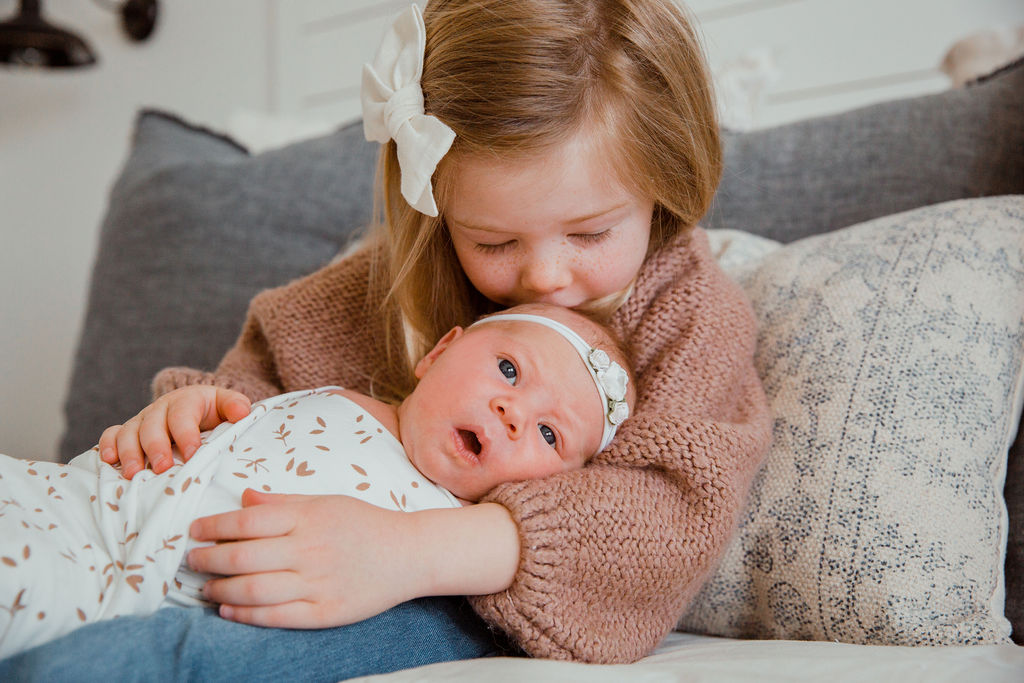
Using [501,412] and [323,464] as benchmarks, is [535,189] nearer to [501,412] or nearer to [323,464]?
[501,412]

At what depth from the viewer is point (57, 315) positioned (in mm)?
2398

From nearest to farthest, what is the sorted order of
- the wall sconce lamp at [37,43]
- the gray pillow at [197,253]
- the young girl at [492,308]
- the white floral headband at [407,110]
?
the young girl at [492,308] → the white floral headband at [407,110] → the gray pillow at [197,253] → the wall sconce lamp at [37,43]

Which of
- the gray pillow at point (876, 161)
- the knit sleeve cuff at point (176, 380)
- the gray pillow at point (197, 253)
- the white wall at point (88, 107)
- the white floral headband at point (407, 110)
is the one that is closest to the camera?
the white floral headband at point (407, 110)

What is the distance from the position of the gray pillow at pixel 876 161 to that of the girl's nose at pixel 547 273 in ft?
1.73

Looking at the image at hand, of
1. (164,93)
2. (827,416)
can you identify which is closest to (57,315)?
(164,93)

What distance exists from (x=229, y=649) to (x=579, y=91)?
63cm

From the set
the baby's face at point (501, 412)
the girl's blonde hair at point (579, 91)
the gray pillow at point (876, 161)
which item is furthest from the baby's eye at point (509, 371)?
the gray pillow at point (876, 161)

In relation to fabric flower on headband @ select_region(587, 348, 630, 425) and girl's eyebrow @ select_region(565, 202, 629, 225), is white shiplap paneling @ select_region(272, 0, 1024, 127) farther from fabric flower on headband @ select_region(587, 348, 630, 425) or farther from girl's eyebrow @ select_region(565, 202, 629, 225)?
fabric flower on headband @ select_region(587, 348, 630, 425)

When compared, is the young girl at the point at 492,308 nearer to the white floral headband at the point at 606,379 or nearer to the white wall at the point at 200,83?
the white floral headband at the point at 606,379

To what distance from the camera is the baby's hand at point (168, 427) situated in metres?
0.76

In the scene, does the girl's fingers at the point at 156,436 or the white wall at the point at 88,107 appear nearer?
the girl's fingers at the point at 156,436

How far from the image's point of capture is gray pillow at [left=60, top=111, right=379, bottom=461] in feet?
4.70

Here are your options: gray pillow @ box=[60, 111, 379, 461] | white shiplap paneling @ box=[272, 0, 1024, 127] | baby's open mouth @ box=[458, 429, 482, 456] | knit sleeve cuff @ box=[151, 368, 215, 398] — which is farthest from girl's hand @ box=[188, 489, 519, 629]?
white shiplap paneling @ box=[272, 0, 1024, 127]

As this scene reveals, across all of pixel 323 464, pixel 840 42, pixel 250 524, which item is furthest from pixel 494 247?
pixel 840 42
